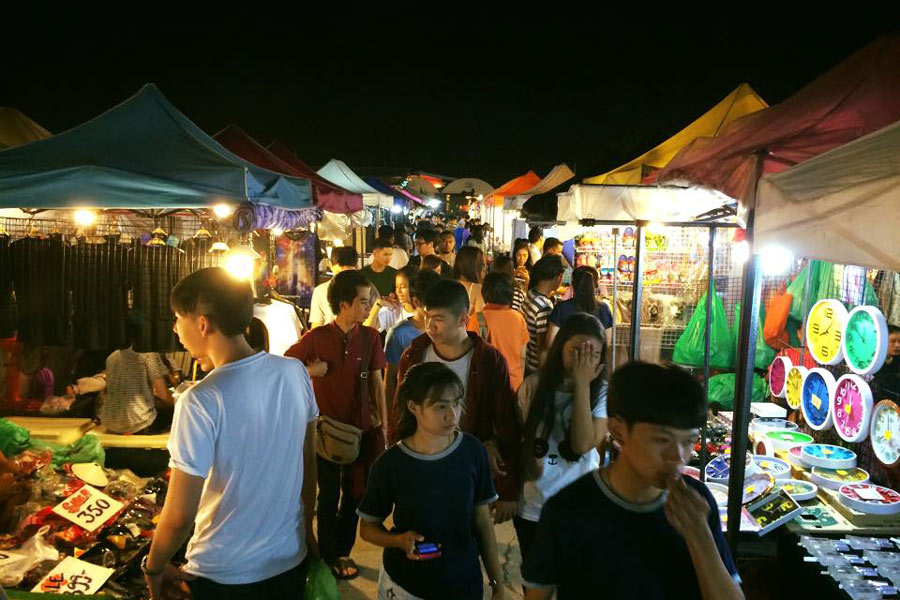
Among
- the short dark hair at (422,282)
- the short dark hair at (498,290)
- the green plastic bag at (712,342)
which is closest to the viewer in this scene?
the short dark hair at (422,282)

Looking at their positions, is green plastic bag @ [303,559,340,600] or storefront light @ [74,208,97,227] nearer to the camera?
green plastic bag @ [303,559,340,600]

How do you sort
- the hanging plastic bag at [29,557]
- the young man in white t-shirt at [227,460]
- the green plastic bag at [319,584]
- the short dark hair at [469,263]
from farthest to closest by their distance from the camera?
the short dark hair at [469,263] → the hanging plastic bag at [29,557] → the green plastic bag at [319,584] → the young man in white t-shirt at [227,460]

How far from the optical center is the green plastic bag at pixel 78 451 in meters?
5.46

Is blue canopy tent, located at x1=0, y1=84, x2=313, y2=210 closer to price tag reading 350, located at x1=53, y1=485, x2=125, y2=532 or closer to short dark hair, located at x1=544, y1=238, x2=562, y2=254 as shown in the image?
price tag reading 350, located at x1=53, y1=485, x2=125, y2=532

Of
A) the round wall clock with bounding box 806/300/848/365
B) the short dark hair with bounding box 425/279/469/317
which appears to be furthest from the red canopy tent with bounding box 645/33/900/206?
the round wall clock with bounding box 806/300/848/365

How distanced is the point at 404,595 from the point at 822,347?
457 centimetres

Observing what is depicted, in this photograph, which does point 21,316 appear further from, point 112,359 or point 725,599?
point 725,599

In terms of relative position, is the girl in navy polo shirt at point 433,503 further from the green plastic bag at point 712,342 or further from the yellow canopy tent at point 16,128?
the yellow canopy tent at point 16,128

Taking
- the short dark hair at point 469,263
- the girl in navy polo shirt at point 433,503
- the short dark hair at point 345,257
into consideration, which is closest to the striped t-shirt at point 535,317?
the short dark hair at point 469,263

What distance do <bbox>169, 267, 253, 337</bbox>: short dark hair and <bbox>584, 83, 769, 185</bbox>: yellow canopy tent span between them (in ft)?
14.8

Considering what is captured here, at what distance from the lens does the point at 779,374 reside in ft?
21.0

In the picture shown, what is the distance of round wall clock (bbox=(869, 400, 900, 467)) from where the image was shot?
4.52m

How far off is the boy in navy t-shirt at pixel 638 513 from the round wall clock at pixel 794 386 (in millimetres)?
4927

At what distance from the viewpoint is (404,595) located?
8.27ft
